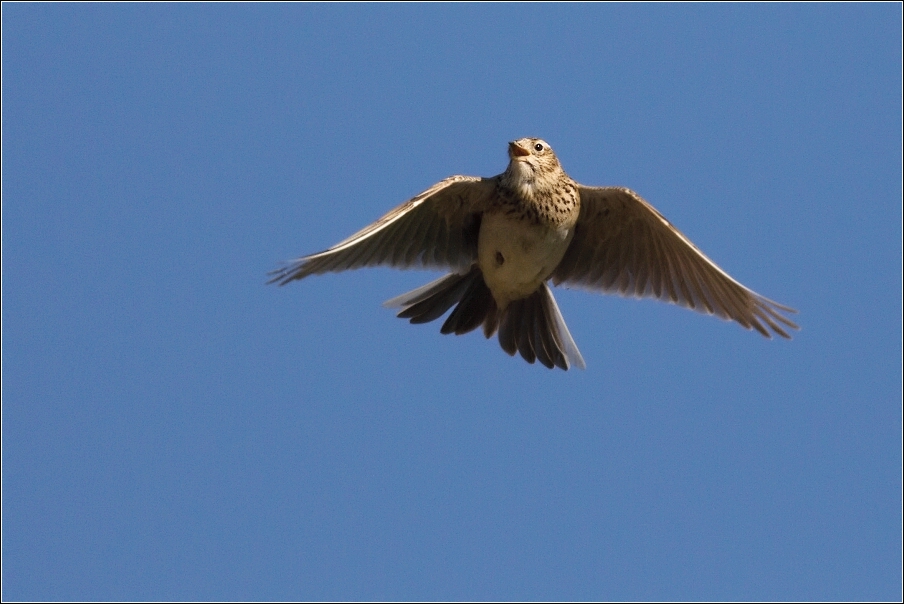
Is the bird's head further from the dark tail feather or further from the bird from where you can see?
the dark tail feather

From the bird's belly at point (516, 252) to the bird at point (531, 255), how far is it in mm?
11

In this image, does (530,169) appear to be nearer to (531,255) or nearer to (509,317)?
(531,255)

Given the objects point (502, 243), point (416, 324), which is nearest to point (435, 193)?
point (502, 243)

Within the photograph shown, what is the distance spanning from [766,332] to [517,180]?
8.10ft

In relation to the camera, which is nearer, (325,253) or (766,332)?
(325,253)

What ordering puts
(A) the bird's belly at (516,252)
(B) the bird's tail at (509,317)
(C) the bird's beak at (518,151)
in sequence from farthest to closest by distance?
(B) the bird's tail at (509,317) < (A) the bird's belly at (516,252) < (C) the bird's beak at (518,151)

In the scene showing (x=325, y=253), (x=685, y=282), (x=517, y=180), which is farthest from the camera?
(x=685, y=282)

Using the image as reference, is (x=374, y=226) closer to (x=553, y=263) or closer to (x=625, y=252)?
(x=553, y=263)

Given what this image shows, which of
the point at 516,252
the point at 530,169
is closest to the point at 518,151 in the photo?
the point at 530,169

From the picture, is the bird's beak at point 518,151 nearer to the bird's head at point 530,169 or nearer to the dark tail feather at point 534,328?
the bird's head at point 530,169

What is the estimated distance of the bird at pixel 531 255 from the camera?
10.6 meters

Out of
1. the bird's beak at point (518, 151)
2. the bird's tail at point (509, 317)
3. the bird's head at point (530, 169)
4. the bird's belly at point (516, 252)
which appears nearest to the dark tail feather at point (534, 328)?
the bird's tail at point (509, 317)

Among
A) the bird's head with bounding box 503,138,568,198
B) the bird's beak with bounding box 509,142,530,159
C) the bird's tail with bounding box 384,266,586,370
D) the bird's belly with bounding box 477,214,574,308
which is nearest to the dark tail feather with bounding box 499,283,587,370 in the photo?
the bird's tail with bounding box 384,266,586,370

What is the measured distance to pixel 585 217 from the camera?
1117 cm
